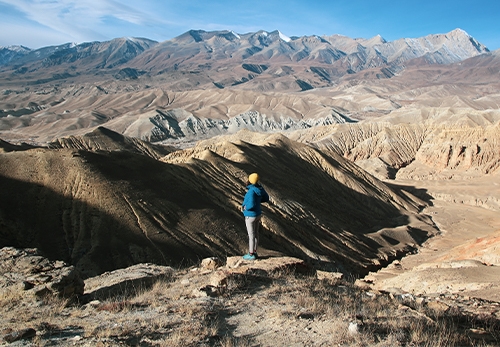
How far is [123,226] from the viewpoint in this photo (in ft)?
63.9

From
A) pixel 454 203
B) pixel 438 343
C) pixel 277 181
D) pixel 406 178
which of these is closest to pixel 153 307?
pixel 438 343

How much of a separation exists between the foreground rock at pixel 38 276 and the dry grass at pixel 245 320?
0.89ft

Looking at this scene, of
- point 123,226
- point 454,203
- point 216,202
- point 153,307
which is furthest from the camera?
point 454,203

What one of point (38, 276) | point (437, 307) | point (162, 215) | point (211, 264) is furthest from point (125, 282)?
point (162, 215)

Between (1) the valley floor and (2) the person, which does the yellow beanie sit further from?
(1) the valley floor

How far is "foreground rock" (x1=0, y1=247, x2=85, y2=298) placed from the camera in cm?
771

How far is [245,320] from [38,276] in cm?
461

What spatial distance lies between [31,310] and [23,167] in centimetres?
1740

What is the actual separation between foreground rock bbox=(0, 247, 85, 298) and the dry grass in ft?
0.89

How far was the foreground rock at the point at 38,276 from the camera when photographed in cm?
771

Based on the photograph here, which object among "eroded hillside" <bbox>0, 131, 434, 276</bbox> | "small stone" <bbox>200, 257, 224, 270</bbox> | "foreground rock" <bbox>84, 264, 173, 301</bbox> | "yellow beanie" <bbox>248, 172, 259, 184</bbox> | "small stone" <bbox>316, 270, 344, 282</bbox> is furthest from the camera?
"eroded hillside" <bbox>0, 131, 434, 276</bbox>

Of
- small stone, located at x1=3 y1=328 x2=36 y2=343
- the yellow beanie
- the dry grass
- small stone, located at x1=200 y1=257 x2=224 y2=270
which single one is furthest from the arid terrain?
the yellow beanie

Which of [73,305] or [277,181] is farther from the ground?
[277,181]

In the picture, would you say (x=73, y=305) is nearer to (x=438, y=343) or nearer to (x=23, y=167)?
(x=438, y=343)
